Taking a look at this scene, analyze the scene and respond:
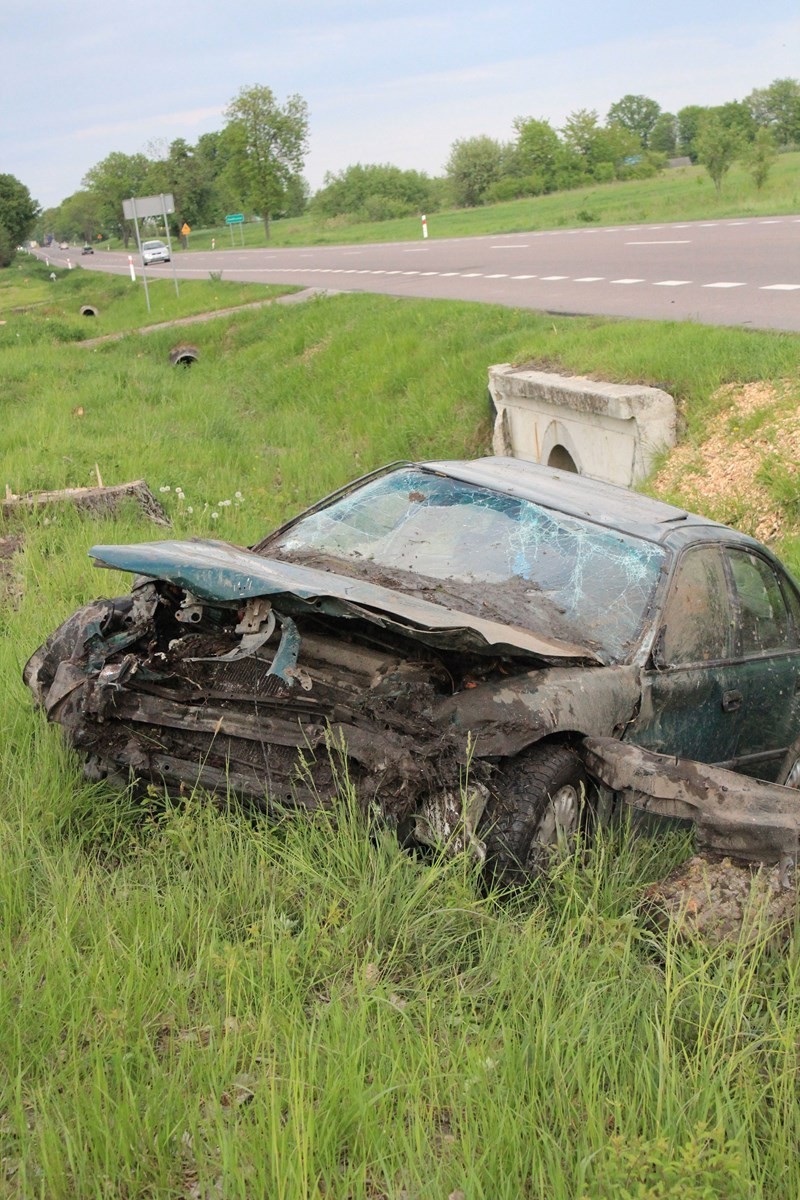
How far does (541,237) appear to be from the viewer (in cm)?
3100

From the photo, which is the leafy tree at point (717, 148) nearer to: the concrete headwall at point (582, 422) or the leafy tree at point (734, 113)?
the concrete headwall at point (582, 422)

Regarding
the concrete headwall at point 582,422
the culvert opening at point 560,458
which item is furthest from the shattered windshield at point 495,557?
the culvert opening at point 560,458

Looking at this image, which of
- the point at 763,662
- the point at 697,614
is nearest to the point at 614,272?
the point at 763,662

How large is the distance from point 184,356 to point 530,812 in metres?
21.4

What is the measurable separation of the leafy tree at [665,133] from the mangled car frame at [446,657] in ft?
400

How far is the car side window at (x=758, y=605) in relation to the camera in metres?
5.47

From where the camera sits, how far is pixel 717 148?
34.6m

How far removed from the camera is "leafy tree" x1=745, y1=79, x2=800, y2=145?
66.0 m

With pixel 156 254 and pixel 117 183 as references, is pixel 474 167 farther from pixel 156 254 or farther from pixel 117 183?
pixel 117 183

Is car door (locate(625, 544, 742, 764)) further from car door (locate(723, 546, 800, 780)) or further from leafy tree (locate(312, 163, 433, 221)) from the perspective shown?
leafy tree (locate(312, 163, 433, 221))

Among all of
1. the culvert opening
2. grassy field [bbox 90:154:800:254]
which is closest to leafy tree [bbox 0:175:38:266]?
grassy field [bbox 90:154:800:254]

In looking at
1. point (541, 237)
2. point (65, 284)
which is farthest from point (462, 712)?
point (65, 284)

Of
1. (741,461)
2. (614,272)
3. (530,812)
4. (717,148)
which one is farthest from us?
(717,148)

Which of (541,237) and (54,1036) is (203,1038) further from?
(541,237)
